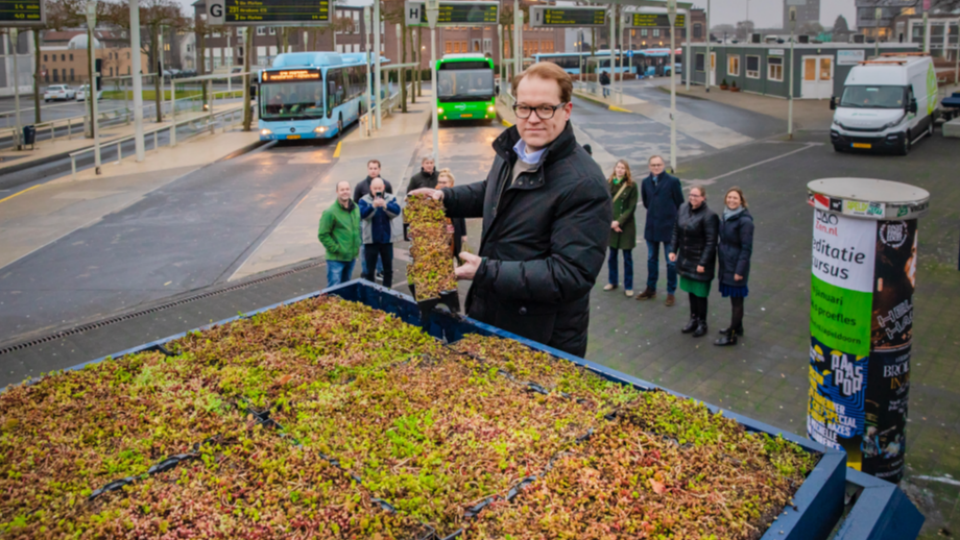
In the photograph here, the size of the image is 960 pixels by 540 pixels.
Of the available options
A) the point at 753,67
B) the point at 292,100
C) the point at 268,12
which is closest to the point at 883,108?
the point at 268,12

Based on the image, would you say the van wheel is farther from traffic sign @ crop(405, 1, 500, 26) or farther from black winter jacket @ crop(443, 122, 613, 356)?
black winter jacket @ crop(443, 122, 613, 356)

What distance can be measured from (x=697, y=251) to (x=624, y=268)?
190 centimetres

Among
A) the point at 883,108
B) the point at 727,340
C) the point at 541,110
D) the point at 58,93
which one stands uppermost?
the point at 58,93

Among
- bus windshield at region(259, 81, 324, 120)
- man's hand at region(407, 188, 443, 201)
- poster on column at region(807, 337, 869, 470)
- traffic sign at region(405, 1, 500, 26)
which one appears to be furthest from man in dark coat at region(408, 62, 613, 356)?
traffic sign at region(405, 1, 500, 26)

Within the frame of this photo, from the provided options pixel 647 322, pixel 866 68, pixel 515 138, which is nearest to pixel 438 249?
pixel 515 138

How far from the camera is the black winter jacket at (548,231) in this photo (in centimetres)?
363

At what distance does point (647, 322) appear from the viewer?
32.5ft

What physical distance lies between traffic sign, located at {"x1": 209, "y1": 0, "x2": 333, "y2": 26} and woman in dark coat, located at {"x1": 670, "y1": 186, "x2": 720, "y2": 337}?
65.9 feet

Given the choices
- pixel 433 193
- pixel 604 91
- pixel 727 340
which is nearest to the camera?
pixel 433 193

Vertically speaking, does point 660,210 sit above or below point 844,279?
above

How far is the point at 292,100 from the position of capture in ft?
100

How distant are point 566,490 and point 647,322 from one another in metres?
7.11

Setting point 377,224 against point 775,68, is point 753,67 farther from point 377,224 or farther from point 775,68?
point 377,224

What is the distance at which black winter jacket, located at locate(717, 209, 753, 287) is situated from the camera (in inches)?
346
